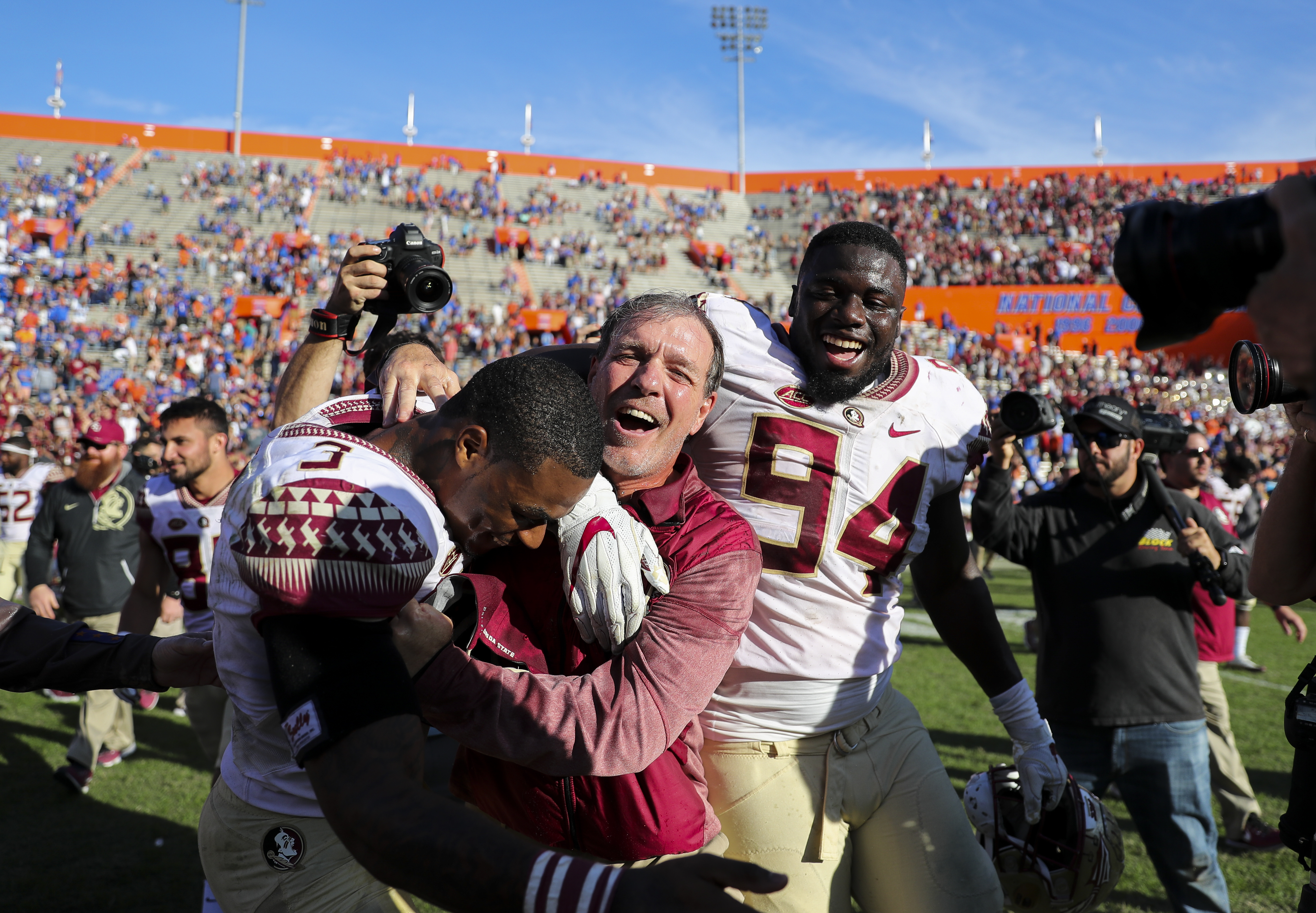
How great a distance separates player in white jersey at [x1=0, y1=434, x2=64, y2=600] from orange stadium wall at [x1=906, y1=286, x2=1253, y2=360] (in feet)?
93.6

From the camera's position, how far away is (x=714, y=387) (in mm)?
2566

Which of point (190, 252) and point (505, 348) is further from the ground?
point (190, 252)

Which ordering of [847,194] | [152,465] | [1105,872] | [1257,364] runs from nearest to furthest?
[1257,364] → [1105,872] → [152,465] → [847,194]

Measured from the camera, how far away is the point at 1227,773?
5.00m

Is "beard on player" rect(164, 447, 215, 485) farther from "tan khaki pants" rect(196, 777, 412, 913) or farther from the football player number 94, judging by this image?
the football player number 94

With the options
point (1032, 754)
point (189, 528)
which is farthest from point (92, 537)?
point (1032, 754)

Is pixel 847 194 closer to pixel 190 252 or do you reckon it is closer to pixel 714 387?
pixel 190 252

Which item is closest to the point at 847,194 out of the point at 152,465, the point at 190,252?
the point at 190,252

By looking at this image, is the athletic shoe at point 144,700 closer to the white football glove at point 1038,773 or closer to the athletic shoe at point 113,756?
the athletic shoe at point 113,756

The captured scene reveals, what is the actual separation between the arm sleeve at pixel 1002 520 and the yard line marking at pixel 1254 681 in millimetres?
5461

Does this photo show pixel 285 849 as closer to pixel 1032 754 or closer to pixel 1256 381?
pixel 1032 754

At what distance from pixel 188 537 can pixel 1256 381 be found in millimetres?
5136

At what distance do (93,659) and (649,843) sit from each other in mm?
1482

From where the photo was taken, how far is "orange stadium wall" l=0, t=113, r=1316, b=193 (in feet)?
119
